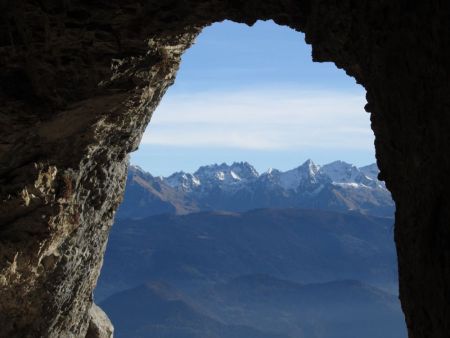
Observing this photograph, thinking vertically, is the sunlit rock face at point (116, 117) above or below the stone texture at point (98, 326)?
above

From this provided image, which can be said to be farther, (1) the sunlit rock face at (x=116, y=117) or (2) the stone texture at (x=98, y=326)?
(2) the stone texture at (x=98, y=326)

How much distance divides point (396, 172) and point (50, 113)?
9.63m

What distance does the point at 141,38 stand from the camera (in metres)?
17.0

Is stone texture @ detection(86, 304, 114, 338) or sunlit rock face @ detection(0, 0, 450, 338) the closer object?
sunlit rock face @ detection(0, 0, 450, 338)

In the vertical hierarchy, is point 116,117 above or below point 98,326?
above

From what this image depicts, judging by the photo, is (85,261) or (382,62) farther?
(85,261)

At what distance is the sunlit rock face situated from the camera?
11.7 m

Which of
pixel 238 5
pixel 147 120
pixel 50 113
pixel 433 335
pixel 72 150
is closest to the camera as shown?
pixel 433 335

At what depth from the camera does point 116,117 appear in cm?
2050

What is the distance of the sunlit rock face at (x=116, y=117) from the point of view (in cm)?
1167

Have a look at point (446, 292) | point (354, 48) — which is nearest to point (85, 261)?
point (354, 48)

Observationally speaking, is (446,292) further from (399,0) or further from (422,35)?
(399,0)

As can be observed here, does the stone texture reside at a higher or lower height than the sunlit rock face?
lower

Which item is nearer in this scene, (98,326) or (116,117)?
(116,117)
